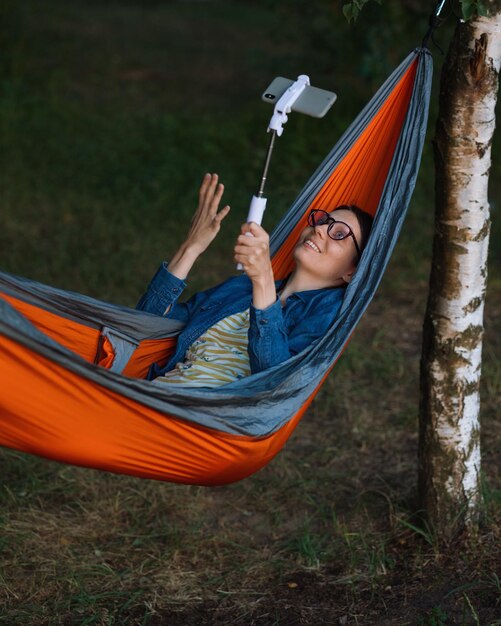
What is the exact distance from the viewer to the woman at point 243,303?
2314 mm

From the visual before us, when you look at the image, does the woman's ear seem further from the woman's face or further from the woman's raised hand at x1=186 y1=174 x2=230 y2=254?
the woman's raised hand at x1=186 y1=174 x2=230 y2=254

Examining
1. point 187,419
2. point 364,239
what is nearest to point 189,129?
point 364,239

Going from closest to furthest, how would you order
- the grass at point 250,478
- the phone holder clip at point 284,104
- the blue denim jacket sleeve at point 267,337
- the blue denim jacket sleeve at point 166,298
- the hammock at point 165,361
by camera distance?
the hammock at point 165,361, the blue denim jacket sleeve at point 267,337, the phone holder clip at point 284,104, the grass at point 250,478, the blue denim jacket sleeve at point 166,298

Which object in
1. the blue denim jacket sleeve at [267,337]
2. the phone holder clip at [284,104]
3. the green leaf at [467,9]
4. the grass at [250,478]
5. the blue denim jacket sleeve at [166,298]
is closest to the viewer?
the green leaf at [467,9]

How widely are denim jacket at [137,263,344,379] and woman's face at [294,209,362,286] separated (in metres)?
0.05

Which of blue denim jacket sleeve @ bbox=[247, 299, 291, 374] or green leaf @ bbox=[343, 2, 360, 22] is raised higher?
green leaf @ bbox=[343, 2, 360, 22]

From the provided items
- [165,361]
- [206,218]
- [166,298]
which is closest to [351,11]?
[206,218]

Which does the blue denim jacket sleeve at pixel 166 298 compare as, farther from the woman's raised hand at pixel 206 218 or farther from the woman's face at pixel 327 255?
the woman's face at pixel 327 255

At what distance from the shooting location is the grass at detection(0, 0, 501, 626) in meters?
Result: 2.39

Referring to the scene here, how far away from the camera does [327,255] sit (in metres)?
2.41

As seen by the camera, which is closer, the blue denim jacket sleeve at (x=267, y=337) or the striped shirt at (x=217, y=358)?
the blue denim jacket sleeve at (x=267, y=337)

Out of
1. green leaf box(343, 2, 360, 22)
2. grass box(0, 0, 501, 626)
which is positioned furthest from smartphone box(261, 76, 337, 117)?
grass box(0, 0, 501, 626)

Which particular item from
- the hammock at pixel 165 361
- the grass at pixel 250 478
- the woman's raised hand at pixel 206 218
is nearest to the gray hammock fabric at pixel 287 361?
the hammock at pixel 165 361

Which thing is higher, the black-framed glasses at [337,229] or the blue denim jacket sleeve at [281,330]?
the black-framed glasses at [337,229]
